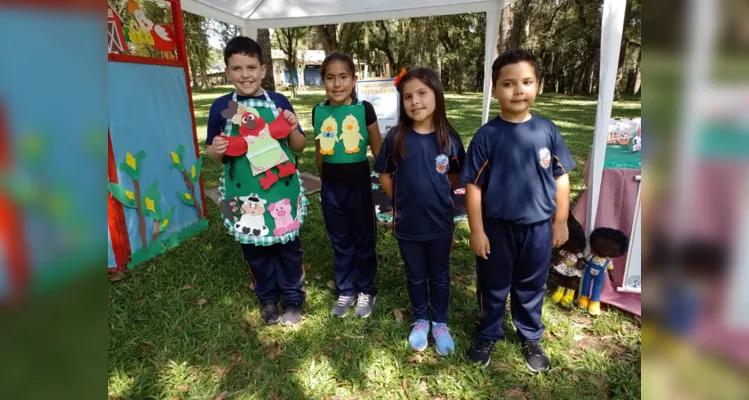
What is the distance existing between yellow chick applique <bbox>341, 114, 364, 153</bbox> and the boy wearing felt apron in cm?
26

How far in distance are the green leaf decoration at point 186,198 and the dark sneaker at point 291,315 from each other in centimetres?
182

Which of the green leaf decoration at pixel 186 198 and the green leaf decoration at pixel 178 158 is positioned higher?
the green leaf decoration at pixel 178 158

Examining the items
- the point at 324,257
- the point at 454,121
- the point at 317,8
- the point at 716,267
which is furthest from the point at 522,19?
the point at 716,267

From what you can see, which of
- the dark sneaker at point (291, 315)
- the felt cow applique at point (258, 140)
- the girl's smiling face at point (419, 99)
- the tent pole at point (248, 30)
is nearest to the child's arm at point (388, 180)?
the girl's smiling face at point (419, 99)

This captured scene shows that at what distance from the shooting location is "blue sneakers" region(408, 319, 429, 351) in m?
2.55

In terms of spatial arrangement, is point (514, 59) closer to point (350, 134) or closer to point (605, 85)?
point (605, 85)

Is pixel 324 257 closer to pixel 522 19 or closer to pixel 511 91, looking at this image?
pixel 511 91

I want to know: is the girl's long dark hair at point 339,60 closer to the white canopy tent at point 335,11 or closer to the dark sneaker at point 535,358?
the dark sneaker at point 535,358

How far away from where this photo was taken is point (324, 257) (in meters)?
3.79

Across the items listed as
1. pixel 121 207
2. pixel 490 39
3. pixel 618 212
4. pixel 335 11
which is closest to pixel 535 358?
pixel 618 212

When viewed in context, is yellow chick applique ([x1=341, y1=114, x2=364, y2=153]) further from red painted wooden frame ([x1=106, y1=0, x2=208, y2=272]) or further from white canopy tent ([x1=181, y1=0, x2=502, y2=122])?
white canopy tent ([x1=181, y1=0, x2=502, y2=122])

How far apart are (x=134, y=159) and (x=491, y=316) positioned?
2.99 m

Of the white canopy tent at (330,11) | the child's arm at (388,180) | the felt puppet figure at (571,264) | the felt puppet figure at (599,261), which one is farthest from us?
the white canopy tent at (330,11)

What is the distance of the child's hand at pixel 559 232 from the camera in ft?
7.14
